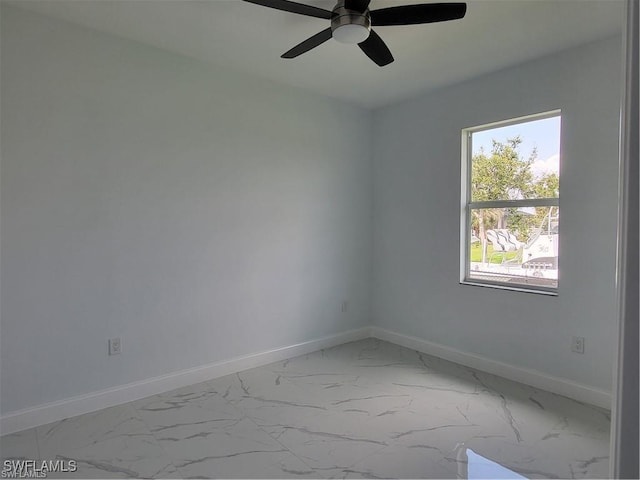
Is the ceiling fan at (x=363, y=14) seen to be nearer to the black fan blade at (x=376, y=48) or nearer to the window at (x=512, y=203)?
the black fan blade at (x=376, y=48)

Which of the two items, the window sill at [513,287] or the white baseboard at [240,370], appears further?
the window sill at [513,287]

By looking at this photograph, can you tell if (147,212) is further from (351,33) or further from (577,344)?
(577,344)

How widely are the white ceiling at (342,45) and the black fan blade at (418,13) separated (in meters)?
0.30

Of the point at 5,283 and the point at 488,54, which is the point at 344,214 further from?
the point at 5,283

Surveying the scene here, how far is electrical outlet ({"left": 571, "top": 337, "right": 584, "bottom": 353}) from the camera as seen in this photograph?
9.08 ft

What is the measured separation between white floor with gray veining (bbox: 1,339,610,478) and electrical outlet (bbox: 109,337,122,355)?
0.38m

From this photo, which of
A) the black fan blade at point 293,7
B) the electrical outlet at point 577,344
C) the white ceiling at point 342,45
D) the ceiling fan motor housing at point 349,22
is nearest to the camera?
the black fan blade at point 293,7

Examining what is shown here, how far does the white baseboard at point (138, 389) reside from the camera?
234 centimetres

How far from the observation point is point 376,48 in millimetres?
2285

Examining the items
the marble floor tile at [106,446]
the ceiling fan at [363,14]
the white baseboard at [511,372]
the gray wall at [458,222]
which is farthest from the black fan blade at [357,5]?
the white baseboard at [511,372]

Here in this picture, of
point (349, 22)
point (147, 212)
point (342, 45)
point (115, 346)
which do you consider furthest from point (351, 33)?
point (115, 346)

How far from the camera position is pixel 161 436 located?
2.26 meters

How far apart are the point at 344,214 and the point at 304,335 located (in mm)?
1356

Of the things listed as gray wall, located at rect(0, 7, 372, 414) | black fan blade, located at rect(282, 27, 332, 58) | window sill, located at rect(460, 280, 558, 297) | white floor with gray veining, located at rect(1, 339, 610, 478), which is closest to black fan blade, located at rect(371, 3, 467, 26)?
black fan blade, located at rect(282, 27, 332, 58)
